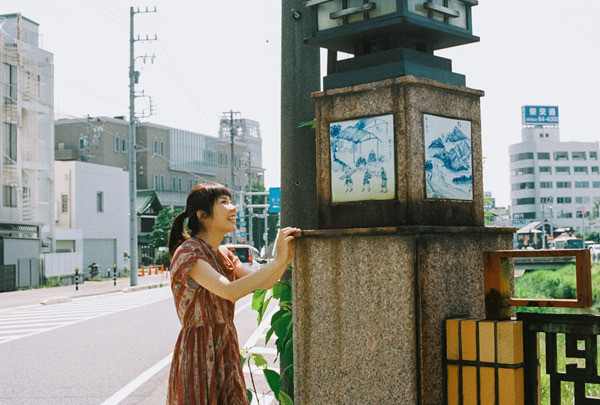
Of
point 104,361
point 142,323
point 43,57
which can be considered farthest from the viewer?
point 43,57

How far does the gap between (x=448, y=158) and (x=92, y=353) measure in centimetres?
1090

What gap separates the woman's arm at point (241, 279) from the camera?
308 centimetres

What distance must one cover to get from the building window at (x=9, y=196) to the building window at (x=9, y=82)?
4.80 metres

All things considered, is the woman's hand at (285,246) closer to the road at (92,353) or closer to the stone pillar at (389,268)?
the stone pillar at (389,268)

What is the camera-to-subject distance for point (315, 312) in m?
3.16

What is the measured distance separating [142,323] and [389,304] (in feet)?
51.1

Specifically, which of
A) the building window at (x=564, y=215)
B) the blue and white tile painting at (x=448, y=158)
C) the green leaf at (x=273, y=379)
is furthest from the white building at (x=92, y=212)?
the building window at (x=564, y=215)

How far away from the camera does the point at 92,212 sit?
52219 mm

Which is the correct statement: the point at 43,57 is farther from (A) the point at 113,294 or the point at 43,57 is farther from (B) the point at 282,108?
(B) the point at 282,108

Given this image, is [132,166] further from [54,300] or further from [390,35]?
[390,35]

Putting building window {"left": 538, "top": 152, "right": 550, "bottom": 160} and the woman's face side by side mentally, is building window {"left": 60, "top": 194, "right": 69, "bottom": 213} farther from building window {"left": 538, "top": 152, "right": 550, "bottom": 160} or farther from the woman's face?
building window {"left": 538, "top": 152, "right": 550, "bottom": 160}

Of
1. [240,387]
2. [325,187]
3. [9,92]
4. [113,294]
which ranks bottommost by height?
[113,294]

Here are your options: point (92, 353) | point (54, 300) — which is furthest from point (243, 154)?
point (92, 353)

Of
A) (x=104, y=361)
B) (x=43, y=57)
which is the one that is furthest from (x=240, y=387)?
(x=43, y=57)
